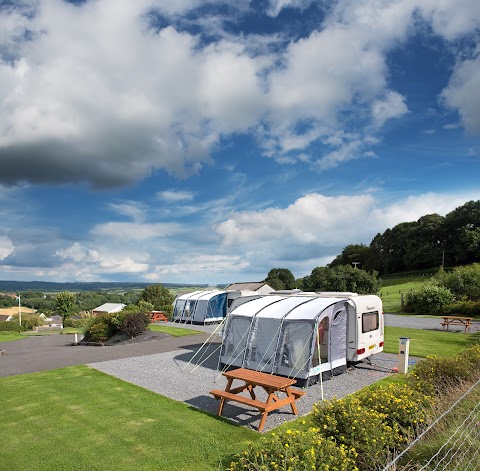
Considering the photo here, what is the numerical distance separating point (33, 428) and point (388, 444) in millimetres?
6709

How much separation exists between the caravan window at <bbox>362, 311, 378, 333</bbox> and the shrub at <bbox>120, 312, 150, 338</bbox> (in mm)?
12381

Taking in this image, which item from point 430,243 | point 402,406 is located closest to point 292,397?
point 402,406

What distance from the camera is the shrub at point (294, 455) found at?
4.07 m

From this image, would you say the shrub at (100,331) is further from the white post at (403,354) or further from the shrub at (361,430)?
the shrub at (361,430)

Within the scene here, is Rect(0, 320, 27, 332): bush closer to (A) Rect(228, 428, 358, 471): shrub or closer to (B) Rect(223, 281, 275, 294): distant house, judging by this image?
(B) Rect(223, 281, 275, 294): distant house

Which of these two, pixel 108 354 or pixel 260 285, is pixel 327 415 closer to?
pixel 108 354

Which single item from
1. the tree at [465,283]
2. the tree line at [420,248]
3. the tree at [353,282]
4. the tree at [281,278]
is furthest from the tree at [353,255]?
the tree at [465,283]

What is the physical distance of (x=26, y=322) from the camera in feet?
132

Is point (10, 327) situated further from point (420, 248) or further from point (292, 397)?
point (420, 248)

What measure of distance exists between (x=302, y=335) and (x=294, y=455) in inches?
253

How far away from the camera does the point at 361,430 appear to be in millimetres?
4934

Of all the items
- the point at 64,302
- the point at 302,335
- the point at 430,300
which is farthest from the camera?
the point at 64,302

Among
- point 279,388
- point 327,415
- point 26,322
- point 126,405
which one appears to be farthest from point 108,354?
point 26,322

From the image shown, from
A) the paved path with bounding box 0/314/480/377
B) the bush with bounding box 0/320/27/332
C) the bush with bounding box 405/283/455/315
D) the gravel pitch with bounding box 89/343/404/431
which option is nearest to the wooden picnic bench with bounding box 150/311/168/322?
the paved path with bounding box 0/314/480/377
